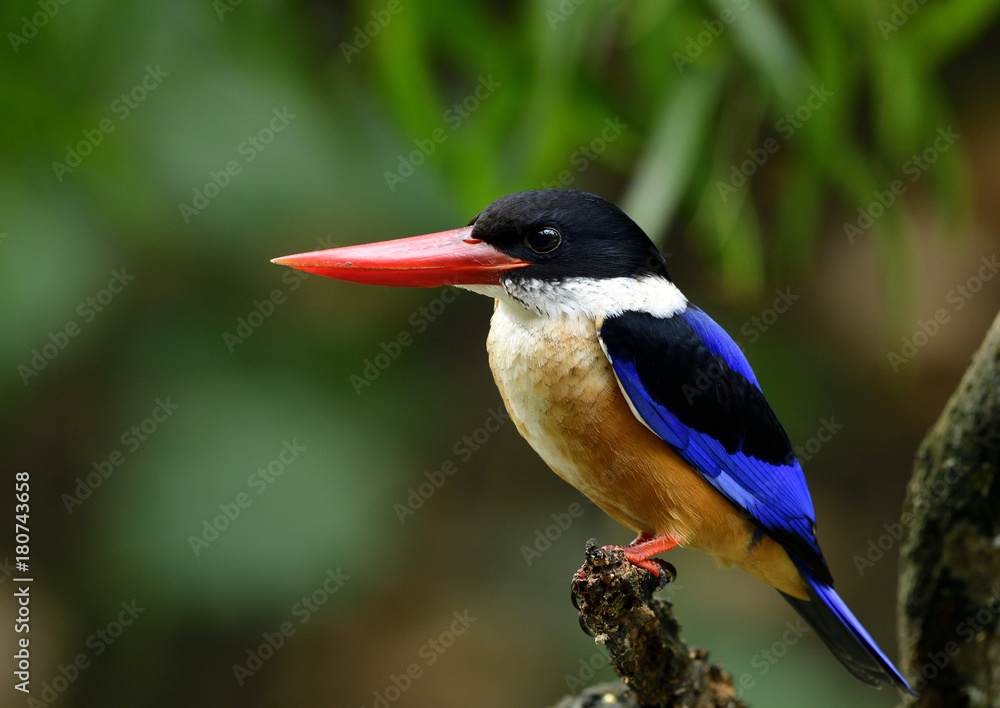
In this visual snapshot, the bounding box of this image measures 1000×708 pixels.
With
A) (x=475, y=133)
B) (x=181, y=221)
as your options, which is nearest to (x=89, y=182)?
(x=181, y=221)

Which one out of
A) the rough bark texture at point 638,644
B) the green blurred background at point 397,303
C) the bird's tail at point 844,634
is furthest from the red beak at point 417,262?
the bird's tail at point 844,634

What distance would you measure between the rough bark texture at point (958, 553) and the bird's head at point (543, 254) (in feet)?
2.61

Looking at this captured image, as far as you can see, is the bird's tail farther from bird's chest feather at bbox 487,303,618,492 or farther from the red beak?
the red beak

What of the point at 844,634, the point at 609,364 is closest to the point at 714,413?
the point at 609,364

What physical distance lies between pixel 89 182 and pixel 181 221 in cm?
31

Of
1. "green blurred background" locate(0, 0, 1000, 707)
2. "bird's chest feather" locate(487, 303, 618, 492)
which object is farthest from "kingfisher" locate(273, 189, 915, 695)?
"green blurred background" locate(0, 0, 1000, 707)

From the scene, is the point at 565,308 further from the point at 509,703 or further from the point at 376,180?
the point at 509,703

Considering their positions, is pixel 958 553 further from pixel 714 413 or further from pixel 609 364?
pixel 609 364

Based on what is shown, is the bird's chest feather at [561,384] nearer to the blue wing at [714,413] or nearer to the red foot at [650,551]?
the blue wing at [714,413]

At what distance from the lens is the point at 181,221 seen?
3.06 meters

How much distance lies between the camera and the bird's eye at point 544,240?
1574 mm

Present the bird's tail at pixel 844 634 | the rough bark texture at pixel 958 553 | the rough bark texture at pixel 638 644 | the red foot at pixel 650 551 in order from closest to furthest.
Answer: the rough bark texture at pixel 638 644 → the red foot at pixel 650 551 → the bird's tail at pixel 844 634 → the rough bark texture at pixel 958 553

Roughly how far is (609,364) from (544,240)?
9.5 inches

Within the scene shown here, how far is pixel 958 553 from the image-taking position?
1.94 meters
